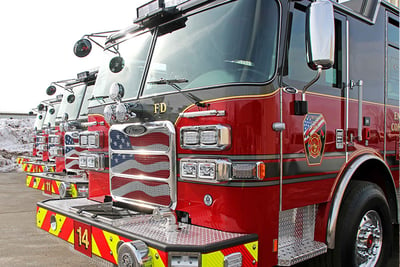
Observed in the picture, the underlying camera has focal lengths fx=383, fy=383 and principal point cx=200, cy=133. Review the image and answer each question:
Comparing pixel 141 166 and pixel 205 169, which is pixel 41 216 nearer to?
pixel 141 166

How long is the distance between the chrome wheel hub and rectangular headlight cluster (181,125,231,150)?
5.30 ft

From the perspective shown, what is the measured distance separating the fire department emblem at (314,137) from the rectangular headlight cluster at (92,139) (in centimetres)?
195

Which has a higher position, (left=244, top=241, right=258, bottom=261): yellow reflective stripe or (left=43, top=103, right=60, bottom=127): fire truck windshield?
(left=43, top=103, right=60, bottom=127): fire truck windshield

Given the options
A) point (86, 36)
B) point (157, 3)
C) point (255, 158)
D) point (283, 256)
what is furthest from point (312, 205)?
point (86, 36)

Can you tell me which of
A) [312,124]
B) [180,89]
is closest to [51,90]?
[180,89]

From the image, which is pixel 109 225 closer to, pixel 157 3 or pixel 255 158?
pixel 255 158

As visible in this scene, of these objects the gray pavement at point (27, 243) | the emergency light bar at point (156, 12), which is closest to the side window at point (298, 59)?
the emergency light bar at point (156, 12)

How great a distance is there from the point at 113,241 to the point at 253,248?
929 millimetres

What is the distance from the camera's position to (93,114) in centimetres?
387

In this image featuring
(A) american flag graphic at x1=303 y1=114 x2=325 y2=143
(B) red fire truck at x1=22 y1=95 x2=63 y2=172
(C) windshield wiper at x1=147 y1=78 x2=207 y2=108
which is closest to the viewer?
(C) windshield wiper at x1=147 y1=78 x2=207 y2=108

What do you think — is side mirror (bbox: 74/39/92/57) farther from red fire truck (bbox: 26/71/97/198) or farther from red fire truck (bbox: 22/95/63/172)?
red fire truck (bbox: 22/95/63/172)

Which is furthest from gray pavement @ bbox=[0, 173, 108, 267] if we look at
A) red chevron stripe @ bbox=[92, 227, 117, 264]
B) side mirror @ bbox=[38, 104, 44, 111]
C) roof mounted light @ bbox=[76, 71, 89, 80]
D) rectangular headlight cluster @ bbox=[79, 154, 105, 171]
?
side mirror @ bbox=[38, 104, 44, 111]

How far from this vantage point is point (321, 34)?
241cm

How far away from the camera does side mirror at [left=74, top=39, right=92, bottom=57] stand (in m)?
4.17
